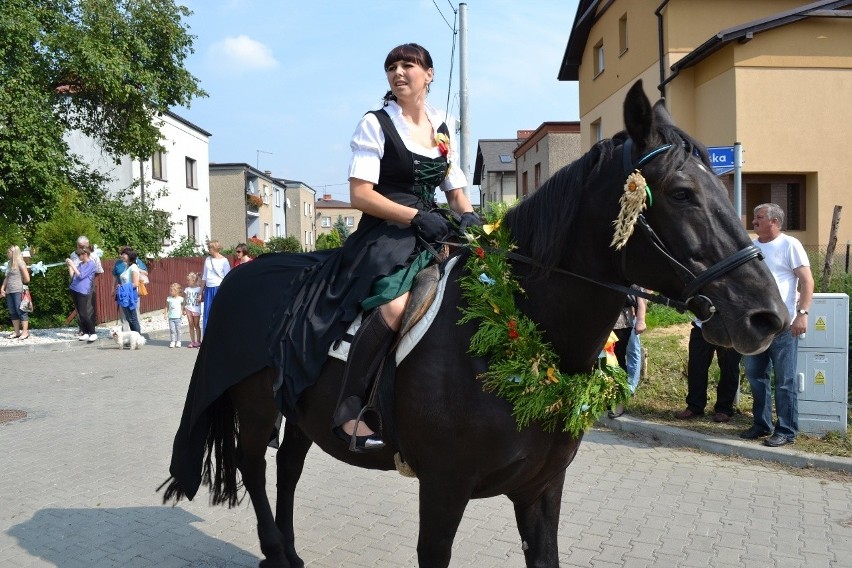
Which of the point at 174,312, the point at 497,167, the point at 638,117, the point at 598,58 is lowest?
the point at 174,312

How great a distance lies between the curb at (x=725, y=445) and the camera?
6023mm

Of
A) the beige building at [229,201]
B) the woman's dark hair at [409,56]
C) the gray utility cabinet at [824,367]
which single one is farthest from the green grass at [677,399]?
the beige building at [229,201]

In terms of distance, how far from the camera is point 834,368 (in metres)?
6.74

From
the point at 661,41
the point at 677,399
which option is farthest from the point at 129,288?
the point at 661,41

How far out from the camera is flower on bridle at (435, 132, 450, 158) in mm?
3354

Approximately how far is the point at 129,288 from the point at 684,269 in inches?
534

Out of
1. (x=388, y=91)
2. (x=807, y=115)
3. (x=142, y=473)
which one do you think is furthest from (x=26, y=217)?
(x=807, y=115)

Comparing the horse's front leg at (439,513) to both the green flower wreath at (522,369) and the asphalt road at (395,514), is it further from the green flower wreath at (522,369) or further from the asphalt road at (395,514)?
the asphalt road at (395,514)

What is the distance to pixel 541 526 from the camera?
308 cm

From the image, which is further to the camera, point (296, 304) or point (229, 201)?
point (229, 201)

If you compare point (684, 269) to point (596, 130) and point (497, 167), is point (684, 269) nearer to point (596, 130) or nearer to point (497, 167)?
point (596, 130)

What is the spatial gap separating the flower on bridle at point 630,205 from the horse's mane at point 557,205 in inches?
9.1

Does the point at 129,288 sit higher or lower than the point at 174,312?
higher

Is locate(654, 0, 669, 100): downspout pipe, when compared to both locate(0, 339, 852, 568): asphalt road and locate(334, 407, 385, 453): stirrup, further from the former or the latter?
locate(334, 407, 385, 453): stirrup
